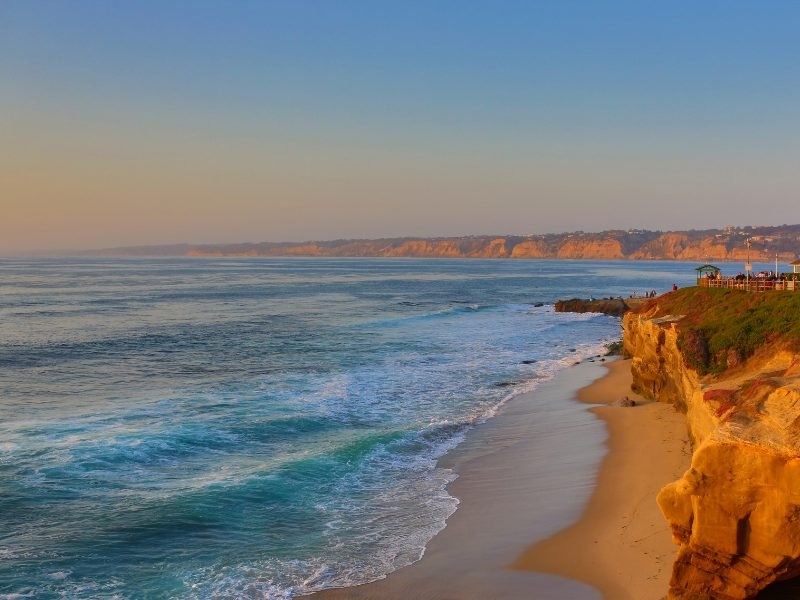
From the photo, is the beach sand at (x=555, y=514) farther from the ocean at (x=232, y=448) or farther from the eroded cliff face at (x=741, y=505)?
the eroded cliff face at (x=741, y=505)

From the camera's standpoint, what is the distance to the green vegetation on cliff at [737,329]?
56.2ft

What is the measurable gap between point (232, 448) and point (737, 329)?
542 inches

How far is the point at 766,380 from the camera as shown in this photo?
1151 centimetres

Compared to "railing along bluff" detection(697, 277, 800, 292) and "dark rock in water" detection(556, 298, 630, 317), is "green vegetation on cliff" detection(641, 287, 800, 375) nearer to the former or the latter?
"railing along bluff" detection(697, 277, 800, 292)

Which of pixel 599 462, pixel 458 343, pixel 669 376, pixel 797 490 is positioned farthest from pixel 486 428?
pixel 458 343

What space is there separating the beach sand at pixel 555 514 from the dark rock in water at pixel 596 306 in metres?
42.4

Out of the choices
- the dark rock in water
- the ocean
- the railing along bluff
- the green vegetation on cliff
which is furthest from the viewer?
the dark rock in water

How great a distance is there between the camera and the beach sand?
11.3m

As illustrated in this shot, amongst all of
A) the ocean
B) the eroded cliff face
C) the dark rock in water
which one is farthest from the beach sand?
the dark rock in water

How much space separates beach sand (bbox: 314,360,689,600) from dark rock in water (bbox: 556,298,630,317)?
42.4m

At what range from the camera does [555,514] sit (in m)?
14.5

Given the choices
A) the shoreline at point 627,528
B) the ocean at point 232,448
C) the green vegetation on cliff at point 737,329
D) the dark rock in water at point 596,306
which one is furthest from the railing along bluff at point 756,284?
the dark rock in water at point 596,306

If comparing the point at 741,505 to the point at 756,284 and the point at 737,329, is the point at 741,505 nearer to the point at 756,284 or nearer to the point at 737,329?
the point at 737,329

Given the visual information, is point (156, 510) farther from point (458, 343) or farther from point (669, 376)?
point (458, 343)
